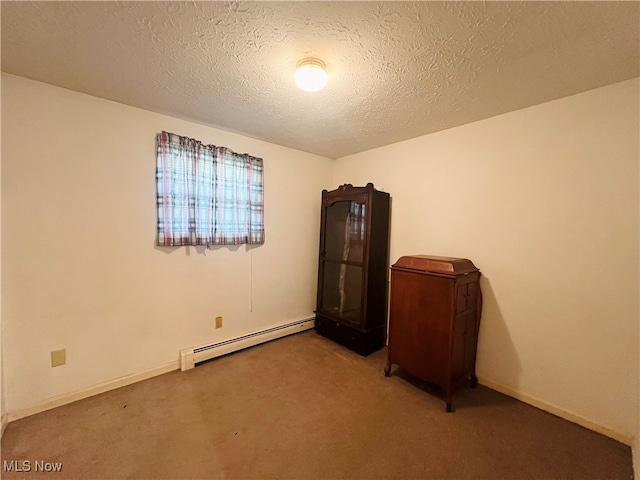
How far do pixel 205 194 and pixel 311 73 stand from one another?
1.44 m

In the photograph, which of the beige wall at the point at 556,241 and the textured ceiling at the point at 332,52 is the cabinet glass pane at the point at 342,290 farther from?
the textured ceiling at the point at 332,52

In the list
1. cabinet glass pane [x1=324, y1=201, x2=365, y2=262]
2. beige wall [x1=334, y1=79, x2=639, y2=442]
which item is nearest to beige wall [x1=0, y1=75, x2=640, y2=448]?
beige wall [x1=334, y1=79, x2=639, y2=442]

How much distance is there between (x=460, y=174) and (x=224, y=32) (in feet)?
6.65

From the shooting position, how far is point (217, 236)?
2.50 meters

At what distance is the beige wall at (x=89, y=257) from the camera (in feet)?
5.56

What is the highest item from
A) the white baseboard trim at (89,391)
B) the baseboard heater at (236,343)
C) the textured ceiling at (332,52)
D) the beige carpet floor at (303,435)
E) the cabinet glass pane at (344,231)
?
the textured ceiling at (332,52)

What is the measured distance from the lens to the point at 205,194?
7.91 ft

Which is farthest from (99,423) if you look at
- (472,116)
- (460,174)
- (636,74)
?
(636,74)

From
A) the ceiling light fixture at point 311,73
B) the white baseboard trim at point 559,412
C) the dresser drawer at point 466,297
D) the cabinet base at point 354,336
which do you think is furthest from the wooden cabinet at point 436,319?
the ceiling light fixture at point 311,73

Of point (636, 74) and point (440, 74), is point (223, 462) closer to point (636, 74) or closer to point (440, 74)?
point (440, 74)

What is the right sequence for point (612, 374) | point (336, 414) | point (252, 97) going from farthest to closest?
point (252, 97)
point (336, 414)
point (612, 374)

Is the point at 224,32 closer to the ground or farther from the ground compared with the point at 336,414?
farther from the ground

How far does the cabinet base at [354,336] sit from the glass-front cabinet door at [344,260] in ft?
0.34

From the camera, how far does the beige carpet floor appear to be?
4.54 ft
